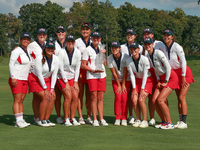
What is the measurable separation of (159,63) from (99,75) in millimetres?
1544

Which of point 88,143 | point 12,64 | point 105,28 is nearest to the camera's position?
point 88,143

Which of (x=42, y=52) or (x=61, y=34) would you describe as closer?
(x=42, y=52)

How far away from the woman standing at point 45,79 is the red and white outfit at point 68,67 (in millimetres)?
200

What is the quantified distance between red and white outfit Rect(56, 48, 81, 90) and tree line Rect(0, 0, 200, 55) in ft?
200

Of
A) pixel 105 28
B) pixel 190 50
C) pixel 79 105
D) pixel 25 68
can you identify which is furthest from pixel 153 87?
pixel 190 50

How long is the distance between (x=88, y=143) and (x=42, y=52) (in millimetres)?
2634

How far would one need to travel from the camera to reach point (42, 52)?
724cm

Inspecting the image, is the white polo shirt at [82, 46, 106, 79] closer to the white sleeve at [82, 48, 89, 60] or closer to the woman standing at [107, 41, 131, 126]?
the white sleeve at [82, 48, 89, 60]

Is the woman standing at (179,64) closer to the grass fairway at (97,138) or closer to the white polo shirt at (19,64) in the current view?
the grass fairway at (97,138)

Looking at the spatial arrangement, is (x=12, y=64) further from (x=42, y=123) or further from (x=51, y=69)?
(x=42, y=123)

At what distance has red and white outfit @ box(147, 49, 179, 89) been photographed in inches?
279

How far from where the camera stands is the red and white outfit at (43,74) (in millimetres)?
7188

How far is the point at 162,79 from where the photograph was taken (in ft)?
24.2

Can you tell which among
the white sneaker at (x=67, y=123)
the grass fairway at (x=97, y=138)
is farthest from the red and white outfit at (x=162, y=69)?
the white sneaker at (x=67, y=123)
